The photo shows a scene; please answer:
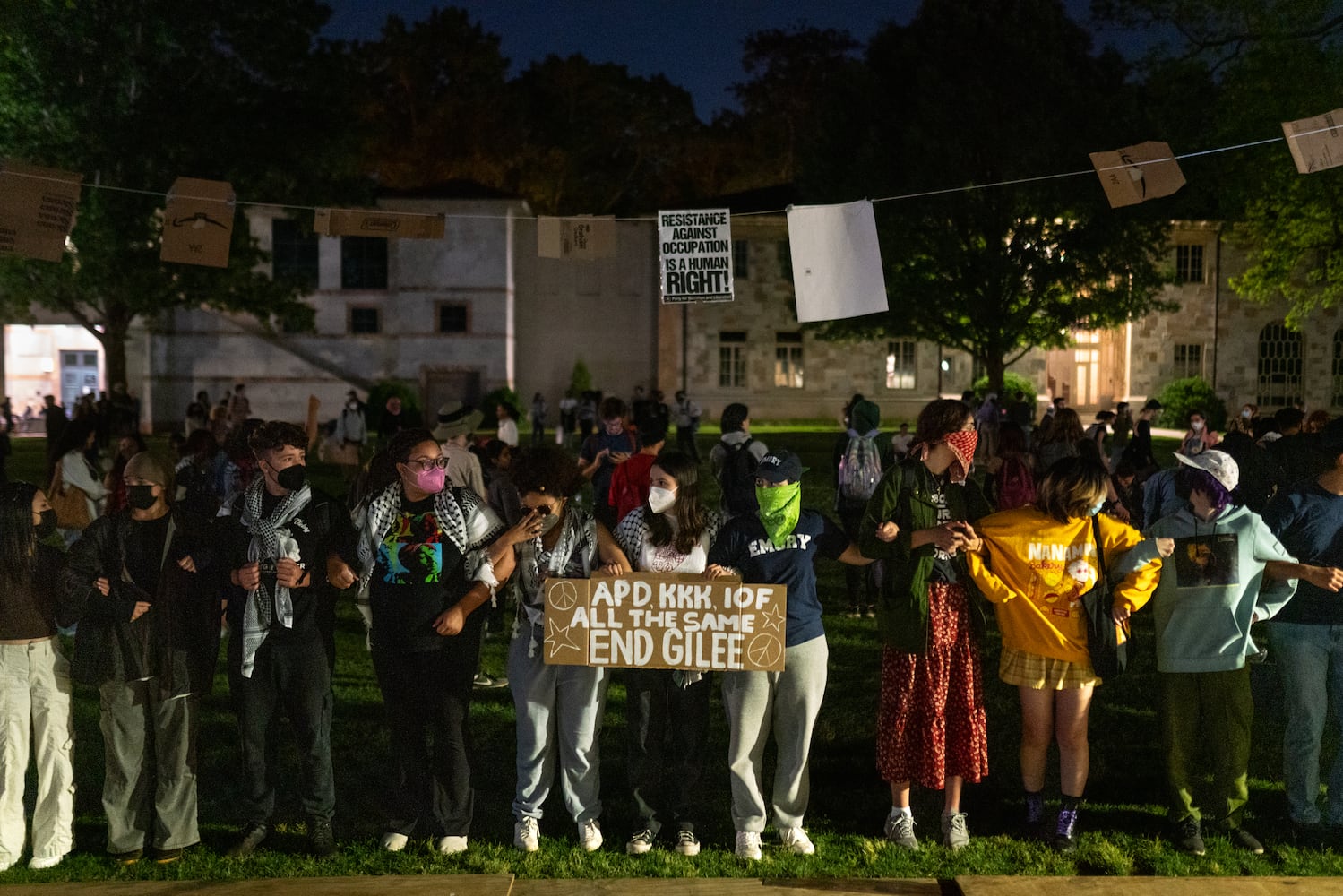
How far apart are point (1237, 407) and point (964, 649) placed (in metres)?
38.8

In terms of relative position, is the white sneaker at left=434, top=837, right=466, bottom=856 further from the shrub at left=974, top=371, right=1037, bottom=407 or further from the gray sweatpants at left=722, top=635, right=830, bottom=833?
the shrub at left=974, top=371, right=1037, bottom=407

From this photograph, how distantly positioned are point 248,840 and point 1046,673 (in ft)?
12.9

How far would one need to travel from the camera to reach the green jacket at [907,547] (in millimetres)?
5336

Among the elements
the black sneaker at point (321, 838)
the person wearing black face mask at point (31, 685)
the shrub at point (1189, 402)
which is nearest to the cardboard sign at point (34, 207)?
the person wearing black face mask at point (31, 685)

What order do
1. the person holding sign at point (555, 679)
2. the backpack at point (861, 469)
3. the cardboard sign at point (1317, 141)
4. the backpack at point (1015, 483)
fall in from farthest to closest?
1. the backpack at point (861, 469)
2. the backpack at point (1015, 483)
3. the cardboard sign at point (1317, 141)
4. the person holding sign at point (555, 679)

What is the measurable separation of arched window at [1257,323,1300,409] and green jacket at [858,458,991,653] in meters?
38.4

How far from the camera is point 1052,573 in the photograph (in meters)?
5.29

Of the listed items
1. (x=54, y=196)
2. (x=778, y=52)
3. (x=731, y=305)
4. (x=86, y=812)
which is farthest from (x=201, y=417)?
(x=778, y=52)

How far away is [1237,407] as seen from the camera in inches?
1553

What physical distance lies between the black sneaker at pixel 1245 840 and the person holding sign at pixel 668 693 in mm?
2672

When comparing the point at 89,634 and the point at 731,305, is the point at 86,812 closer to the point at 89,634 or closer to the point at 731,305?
the point at 89,634

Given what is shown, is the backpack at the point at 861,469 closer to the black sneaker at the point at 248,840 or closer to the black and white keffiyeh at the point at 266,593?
the black and white keffiyeh at the point at 266,593

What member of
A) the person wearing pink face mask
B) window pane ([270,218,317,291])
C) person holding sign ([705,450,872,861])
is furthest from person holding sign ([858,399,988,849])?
window pane ([270,218,317,291])

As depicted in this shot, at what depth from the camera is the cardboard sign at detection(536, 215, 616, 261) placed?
8.72m
